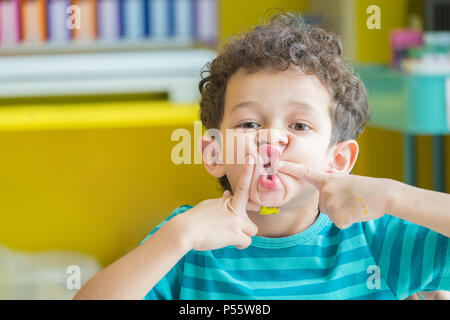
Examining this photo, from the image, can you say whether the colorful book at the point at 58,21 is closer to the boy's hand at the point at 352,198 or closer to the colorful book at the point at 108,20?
the colorful book at the point at 108,20

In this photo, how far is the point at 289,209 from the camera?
0.67 m

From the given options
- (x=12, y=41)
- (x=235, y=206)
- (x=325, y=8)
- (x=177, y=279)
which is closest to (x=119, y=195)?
(x=12, y=41)

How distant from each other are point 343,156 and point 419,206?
0.36 feet

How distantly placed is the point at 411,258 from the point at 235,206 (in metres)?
0.19

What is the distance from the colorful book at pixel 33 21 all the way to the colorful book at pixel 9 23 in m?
0.02

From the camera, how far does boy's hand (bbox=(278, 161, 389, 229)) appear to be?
544 millimetres

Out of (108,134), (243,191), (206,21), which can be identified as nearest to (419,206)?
(243,191)

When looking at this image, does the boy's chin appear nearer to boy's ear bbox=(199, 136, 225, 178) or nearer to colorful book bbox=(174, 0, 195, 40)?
boy's ear bbox=(199, 136, 225, 178)

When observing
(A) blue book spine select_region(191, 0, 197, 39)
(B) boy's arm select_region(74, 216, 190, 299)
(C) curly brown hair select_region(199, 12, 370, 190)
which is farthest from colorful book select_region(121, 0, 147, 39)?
(B) boy's arm select_region(74, 216, 190, 299)

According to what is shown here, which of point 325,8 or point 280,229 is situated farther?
point 325,8

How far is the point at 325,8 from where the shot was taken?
1735mm

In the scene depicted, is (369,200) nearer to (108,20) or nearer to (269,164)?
(269,164)

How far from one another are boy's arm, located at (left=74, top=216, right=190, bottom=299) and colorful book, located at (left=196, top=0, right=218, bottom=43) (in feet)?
4.58
